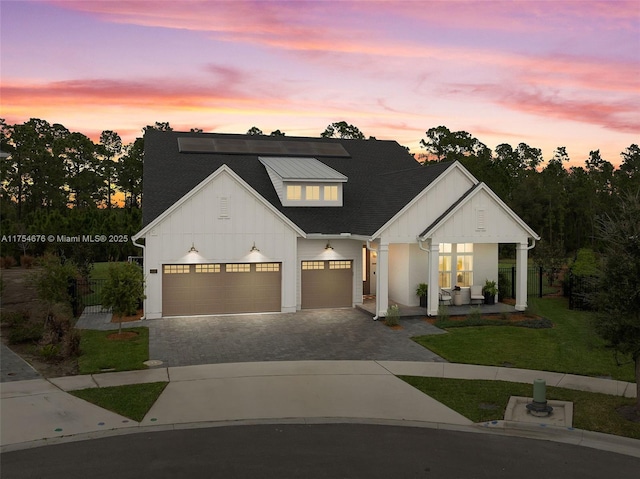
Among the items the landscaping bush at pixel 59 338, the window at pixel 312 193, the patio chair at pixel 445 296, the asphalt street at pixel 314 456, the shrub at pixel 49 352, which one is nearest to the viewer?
the asphalt street at pixel 314 456

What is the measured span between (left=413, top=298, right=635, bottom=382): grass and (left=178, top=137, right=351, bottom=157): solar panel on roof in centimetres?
1478

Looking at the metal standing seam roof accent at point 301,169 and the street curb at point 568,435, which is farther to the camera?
the metal standing seam roof accent at point 301,169

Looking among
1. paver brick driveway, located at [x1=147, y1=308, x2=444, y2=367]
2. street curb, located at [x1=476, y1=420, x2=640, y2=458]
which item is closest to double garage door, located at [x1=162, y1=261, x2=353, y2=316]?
paver brick driveway, located at [x1=147, y1=308, x2=444, y2=367]

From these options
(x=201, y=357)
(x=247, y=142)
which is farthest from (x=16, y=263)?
(x=201, y=357)

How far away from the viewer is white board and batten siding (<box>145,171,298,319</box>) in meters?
22.5

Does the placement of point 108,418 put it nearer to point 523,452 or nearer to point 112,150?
point 523,452

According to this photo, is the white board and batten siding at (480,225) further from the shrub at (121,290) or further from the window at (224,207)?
the shrub at (121,290)

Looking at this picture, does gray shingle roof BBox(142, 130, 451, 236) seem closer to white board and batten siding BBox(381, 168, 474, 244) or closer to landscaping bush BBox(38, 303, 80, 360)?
white board and batten siding BBox(381, 168, 474, 244)

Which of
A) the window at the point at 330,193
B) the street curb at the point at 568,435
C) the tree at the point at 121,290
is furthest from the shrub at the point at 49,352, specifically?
the window at the point at 330,193

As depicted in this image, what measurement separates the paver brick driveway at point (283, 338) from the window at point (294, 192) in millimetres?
5524

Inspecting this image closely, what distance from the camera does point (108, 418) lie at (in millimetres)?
11352

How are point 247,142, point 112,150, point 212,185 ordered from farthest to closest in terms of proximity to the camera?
point 112,150, point 247,142, point 212,185

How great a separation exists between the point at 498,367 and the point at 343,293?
10516 millimetres

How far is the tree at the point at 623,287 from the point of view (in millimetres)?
11461
